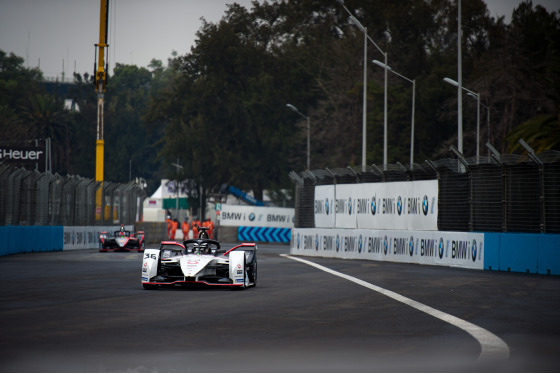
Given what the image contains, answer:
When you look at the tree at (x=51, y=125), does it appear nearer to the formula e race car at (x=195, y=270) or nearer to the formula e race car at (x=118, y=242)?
the formula e race car at (x=118, y=242)

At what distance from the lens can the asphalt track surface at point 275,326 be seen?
27.3 ft

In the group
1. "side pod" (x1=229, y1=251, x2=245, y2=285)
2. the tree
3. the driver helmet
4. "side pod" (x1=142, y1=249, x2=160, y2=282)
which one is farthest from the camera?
the tree

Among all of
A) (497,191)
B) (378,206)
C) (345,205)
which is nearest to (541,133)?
(378,206)

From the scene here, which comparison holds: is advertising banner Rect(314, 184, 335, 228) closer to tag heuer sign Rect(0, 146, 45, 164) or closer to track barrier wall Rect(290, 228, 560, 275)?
track barrier wall Rect(290, 228, 560, 275)

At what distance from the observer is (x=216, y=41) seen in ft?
237

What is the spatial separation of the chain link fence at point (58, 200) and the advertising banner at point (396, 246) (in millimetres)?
9026

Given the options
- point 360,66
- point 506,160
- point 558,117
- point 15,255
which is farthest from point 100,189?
point 360,66

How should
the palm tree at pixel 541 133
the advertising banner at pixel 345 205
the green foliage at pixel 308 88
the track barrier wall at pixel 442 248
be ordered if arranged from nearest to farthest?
the track barrier wall at pixel 442 248 → the advertising banner at pixel 345 205 → the palm tree at pixel 541 133 → the green foliage at pixel 308 88

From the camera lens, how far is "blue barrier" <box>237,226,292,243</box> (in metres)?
59.2

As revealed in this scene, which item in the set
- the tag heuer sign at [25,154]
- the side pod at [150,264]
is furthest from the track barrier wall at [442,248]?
the tag heuer sign at [25,154]

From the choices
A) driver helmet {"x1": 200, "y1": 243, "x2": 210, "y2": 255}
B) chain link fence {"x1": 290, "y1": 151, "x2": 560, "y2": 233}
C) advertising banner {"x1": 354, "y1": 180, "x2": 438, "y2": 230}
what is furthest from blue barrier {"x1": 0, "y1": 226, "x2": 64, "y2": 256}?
driver helmet {"x1": 200, "y1": 243, "x2": 210, "y2": 255}

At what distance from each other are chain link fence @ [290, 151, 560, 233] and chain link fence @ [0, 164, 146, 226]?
12217 millimetres

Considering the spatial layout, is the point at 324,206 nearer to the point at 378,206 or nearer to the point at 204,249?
the point at 378,206

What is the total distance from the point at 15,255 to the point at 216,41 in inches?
1665
